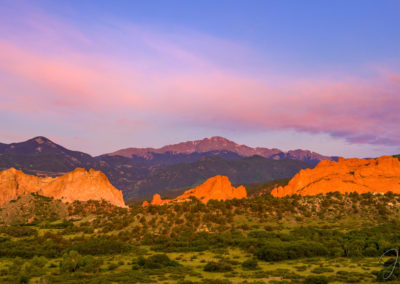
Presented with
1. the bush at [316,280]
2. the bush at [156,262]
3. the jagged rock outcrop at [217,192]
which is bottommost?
the bush at [156,262]

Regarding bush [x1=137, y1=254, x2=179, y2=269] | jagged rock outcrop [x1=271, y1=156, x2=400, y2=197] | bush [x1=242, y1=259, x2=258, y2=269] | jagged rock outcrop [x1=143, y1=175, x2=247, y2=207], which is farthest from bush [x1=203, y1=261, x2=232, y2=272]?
jagged rock outcrop [x1=143, y1=175, x2=247, y2=207]

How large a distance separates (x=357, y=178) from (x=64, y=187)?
318ft

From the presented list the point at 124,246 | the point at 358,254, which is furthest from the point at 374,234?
the point at 124,246

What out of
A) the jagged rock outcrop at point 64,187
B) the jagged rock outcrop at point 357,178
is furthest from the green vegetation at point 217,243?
the jagged rock outcrop at point 64,187

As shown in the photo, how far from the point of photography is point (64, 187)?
12081 cm

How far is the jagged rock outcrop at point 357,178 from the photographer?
3708 inches

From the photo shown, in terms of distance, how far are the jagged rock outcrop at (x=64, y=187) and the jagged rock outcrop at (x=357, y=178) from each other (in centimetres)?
6997

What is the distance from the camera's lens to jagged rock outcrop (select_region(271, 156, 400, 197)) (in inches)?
3708

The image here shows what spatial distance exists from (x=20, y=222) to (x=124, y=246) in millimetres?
54143

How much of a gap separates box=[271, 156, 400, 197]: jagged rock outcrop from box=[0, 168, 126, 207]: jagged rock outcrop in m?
70.0

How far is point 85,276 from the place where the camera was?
41.3 metres

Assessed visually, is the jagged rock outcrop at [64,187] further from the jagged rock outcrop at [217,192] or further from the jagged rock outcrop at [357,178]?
the jagged rock outcrop at [357,178]

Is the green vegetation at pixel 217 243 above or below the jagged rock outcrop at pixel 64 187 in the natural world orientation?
below

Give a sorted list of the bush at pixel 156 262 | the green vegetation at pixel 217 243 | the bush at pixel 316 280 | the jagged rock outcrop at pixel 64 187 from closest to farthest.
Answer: the bush at pixel 316 280 < the green vegetation at pixel 217 243 < the bush at pixel 156 262 < the jagged rock outcrop at pixel 64 187
